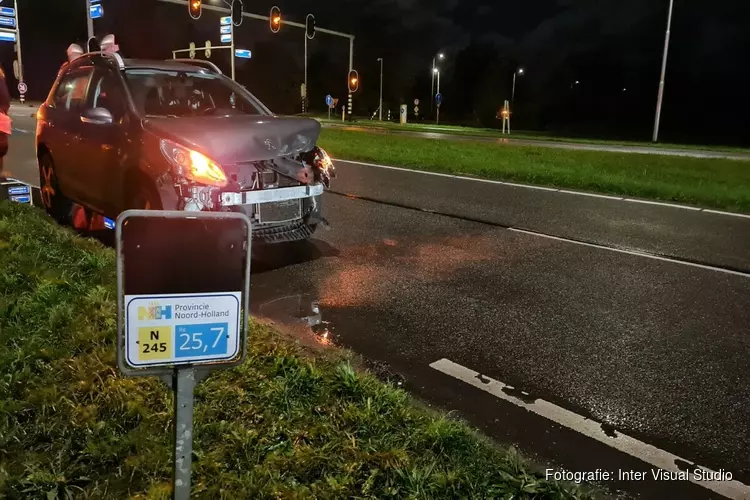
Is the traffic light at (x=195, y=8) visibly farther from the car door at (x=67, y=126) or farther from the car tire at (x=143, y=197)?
the car tire at (x=143, y=197)

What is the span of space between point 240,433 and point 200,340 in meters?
1.03

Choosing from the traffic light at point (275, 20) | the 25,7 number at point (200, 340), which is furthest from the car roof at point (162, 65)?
the traffic light at point (275, 20)

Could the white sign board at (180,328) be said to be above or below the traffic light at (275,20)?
below

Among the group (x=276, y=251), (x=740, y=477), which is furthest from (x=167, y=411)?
(x=276, y=251)

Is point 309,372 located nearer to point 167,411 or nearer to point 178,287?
point 167,411

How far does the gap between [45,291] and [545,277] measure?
4261mm

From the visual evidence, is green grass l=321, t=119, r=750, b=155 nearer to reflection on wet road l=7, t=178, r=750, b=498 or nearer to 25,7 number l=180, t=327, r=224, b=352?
reflection on wet road l=7, t=178, r=750, b=498

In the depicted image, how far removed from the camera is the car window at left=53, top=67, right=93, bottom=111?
716 centimetres

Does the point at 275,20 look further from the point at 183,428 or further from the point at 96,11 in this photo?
the point at 183,428

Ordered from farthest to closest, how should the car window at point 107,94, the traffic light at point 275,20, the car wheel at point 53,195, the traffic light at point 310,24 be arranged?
the traffic light at point 310,24 < the traffic light at point 275,20 < the car wheel at point 53,195 < the car window at point 107,94

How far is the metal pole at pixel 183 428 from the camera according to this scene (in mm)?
2271

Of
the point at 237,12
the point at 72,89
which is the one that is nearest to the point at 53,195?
the point at 72,89

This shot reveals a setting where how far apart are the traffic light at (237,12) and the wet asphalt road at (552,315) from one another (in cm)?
2124

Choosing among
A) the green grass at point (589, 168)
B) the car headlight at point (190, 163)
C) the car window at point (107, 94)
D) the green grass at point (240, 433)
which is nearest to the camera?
the green grass at point (240, 433)
